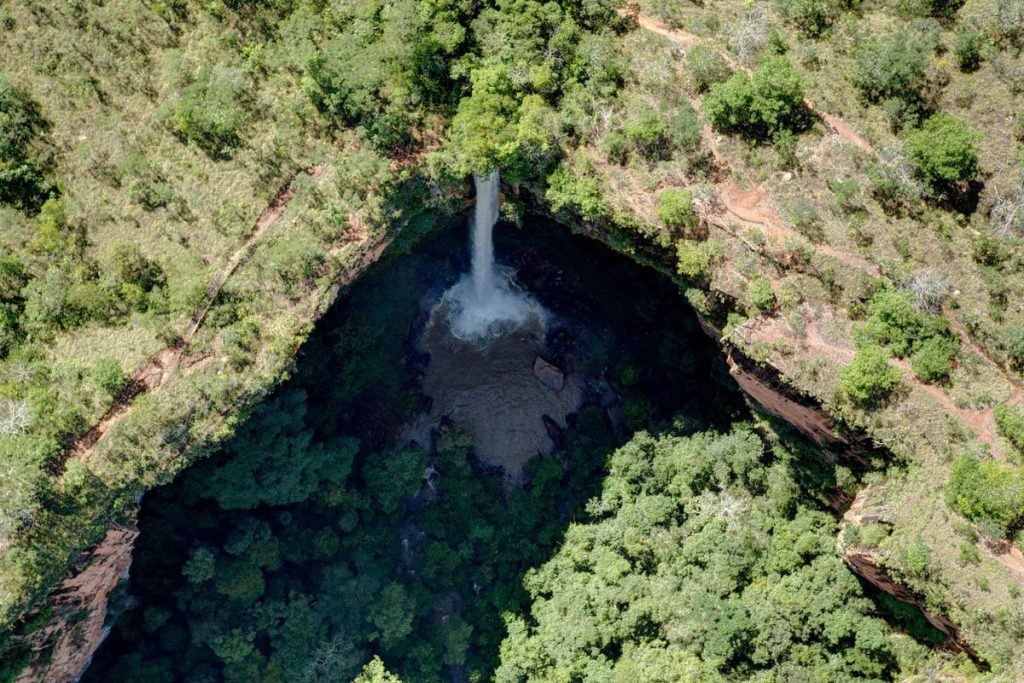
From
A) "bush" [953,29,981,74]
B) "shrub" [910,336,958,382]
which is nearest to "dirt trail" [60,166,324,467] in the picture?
"shrub" [910,336,958,382]

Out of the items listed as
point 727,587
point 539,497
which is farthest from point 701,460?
point 539,497

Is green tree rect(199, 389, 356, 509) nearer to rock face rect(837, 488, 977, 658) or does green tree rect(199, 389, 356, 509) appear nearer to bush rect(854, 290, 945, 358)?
rock face rect(837, 488, 977, 658)

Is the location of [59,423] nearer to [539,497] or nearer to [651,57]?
[539,497]

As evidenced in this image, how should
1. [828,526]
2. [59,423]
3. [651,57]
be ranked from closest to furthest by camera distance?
1. [59,423]
2. [651,57]
3. [828,526]

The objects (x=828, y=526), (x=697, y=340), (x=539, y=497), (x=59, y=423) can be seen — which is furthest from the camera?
(x=539, y=497)

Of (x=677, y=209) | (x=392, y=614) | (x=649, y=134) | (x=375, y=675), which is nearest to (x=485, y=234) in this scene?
(x=649, y=134)

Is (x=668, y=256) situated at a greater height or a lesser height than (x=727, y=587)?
greater

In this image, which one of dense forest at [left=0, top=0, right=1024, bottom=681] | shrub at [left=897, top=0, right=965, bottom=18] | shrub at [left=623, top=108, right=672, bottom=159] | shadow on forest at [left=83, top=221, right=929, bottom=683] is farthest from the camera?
shadow on forest at [left=83, top=221, right=929, bottom=683]

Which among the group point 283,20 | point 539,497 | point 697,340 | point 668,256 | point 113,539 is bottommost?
point 539,497
